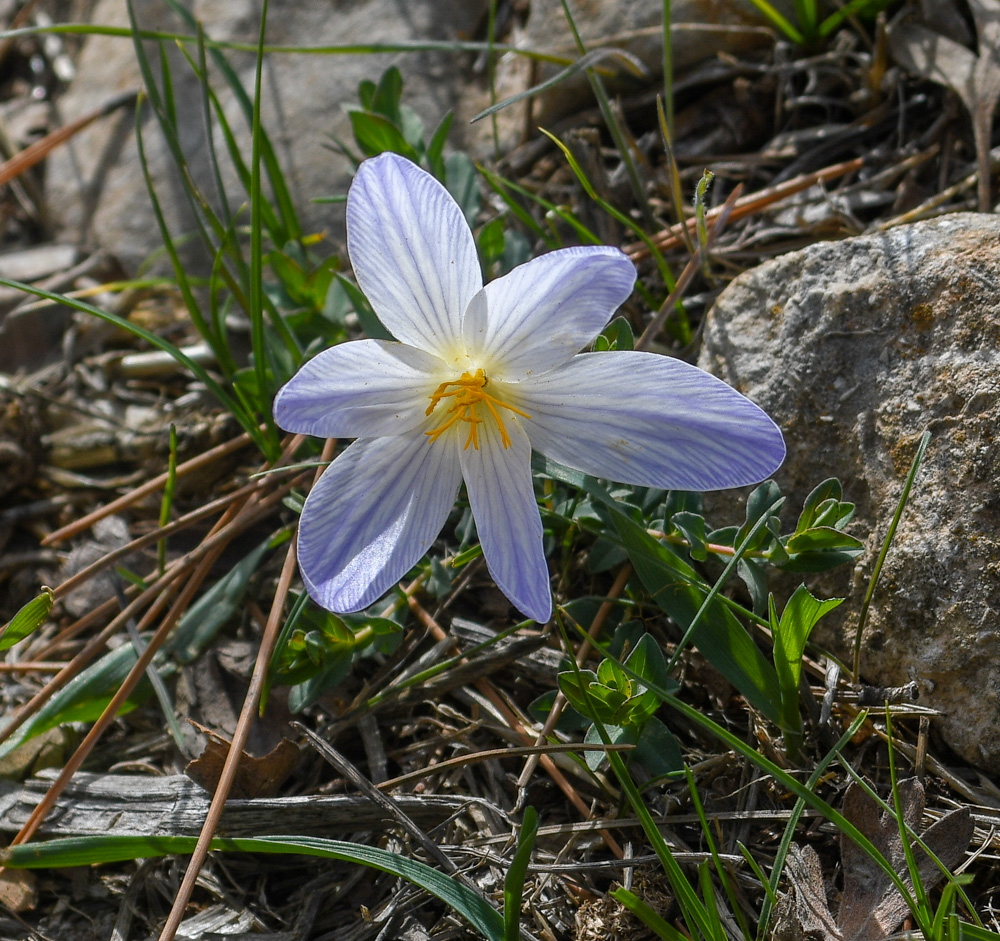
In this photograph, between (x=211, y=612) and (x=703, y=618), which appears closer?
(x=703, y=618)

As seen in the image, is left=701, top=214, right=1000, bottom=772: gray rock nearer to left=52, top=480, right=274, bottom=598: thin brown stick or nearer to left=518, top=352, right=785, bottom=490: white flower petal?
left=518, top=352, right=785, bottom=490: white flower petal

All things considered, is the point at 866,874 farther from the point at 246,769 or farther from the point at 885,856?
the point at 246,769

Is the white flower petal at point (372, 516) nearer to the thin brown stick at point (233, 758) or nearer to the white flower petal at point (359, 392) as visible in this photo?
the white flower petal at point (359, 392)

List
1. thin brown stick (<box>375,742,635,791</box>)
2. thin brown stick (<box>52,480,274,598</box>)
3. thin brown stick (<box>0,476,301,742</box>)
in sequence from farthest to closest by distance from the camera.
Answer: thin brown stick (<box>52,480,274,598</box>) < thin brown stick (<box>0,476,301,742</box>) < thin brown stick (<box>375,742,635,791</box>)

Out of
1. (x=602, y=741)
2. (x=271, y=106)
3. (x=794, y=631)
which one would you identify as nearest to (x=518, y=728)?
(x=602, y=741)

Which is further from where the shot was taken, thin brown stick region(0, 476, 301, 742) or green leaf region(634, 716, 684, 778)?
thin brown stick region(0, 476, 301, 742)

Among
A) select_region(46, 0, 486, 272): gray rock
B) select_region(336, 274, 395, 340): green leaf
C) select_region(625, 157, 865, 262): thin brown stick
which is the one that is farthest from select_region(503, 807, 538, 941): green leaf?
select_region(46, 0, 486, 272): gray rock

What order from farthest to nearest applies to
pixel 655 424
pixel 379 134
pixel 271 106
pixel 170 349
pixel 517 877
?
pixel 271 106
pixel 379 134
pixel 170 349
pixel 655 424
pixel 517 877
